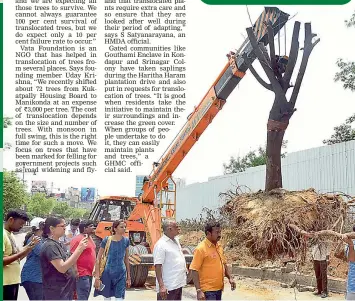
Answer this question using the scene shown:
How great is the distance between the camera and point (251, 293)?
793 cm

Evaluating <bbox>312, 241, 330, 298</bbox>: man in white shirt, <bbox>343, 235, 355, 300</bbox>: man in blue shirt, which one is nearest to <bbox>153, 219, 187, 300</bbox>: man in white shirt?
<bbox>343, 235, 355, 300</bbox>: man in blue shirt

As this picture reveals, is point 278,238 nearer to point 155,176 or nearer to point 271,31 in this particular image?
point 271,31

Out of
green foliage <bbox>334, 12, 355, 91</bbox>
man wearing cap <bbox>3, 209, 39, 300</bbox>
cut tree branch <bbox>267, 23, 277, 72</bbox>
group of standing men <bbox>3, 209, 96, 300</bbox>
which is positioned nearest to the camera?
group of standing men <bbox>3, 209, 96, 300</bbox>

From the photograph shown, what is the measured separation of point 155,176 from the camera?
8.83 meters

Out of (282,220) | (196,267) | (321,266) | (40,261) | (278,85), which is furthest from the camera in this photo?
(321,266)

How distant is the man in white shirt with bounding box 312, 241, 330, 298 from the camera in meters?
6.76

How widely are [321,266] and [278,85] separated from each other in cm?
289

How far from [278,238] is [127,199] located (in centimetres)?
510

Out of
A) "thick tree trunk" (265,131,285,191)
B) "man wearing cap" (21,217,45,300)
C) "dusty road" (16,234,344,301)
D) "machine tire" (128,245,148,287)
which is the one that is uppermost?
"thick tree trunk" (265,131,285,191)

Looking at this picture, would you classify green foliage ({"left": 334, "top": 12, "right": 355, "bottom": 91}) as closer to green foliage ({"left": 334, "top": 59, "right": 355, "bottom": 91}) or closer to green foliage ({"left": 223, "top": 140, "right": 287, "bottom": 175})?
green foliage ({"left": 334, "top": 59, "right": 355, "bottom": 91})

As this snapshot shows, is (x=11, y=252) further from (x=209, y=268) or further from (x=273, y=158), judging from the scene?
(x=273, y=158)

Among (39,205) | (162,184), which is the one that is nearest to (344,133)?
(162,184)

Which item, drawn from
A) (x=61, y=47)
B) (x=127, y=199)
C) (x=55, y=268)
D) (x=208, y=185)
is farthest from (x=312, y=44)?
(x=208, y=185)

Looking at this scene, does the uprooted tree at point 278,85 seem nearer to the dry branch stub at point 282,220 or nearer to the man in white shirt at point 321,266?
the dry branch stub at point 282,220
